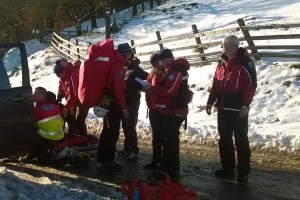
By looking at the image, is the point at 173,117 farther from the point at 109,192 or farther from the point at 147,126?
the point at 147,126

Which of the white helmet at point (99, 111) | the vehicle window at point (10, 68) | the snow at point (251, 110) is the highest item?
the vehicle window at point (10, 68)

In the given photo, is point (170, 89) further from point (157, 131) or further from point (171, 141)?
point (157, 131)

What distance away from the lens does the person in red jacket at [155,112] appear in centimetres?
668

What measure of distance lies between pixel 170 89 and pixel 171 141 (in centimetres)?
74

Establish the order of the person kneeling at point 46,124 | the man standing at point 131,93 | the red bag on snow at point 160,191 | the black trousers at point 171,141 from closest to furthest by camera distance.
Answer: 1. the red bag on snow at point 160,191
2. the black trousers at point 171,141
3. the person kneeling at point 46,124
4. the man standing at point 131,93

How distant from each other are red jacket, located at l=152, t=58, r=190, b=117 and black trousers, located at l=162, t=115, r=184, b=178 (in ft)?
0.32

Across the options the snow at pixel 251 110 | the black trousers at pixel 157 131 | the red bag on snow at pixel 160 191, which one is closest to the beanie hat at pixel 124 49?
the black trousers at pixel 157 131

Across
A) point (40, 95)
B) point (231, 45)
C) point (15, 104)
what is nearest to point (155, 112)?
point (231, 45)

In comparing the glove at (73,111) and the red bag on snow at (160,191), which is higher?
the glove at (73,111)

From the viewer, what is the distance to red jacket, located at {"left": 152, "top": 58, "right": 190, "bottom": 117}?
6.17 metres

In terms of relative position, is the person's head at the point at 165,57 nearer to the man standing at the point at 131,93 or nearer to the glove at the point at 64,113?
the man standing at the point at 131,93

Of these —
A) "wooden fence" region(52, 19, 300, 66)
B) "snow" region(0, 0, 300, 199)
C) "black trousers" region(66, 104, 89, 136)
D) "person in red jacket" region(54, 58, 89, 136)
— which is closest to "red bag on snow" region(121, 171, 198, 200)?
"snow" region(0, 0, 300, 199)

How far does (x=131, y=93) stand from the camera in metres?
7.46

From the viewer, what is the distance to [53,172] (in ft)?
22.4
